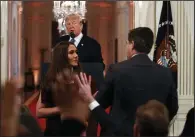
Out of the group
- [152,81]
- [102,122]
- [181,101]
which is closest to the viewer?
[102,122]

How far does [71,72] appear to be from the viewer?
3037 mm

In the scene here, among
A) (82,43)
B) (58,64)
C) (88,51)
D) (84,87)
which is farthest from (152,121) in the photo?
(82,43)

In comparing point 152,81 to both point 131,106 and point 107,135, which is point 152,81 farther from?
point 107,135

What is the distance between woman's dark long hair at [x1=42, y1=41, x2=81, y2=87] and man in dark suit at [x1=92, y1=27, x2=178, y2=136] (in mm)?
382

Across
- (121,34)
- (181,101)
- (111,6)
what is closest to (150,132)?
(181,101)

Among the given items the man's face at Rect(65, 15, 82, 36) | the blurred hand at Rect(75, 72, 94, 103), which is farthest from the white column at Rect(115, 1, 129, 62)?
the blurred hand at Rect(75, 72, 94, 103)

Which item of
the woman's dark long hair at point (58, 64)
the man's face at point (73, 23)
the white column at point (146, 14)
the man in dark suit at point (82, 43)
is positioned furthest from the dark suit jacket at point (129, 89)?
the white column at point (146, 14)

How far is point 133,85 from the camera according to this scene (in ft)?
9.20

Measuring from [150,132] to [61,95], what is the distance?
1.62 feet

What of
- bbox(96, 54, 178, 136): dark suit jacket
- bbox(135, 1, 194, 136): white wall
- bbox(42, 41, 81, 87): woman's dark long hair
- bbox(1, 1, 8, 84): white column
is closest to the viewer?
bbox(96, 54, 178, 136): dark suit jacket

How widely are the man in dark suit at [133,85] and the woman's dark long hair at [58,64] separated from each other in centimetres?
38

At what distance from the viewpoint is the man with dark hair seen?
6.93 ft

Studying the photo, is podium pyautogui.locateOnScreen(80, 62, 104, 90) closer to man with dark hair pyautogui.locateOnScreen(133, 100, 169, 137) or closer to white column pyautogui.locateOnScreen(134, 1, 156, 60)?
man with dark hair pyautogui.locateOnScreen(133, 100, 169, 137)

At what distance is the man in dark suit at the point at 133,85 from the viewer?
2783 mm
